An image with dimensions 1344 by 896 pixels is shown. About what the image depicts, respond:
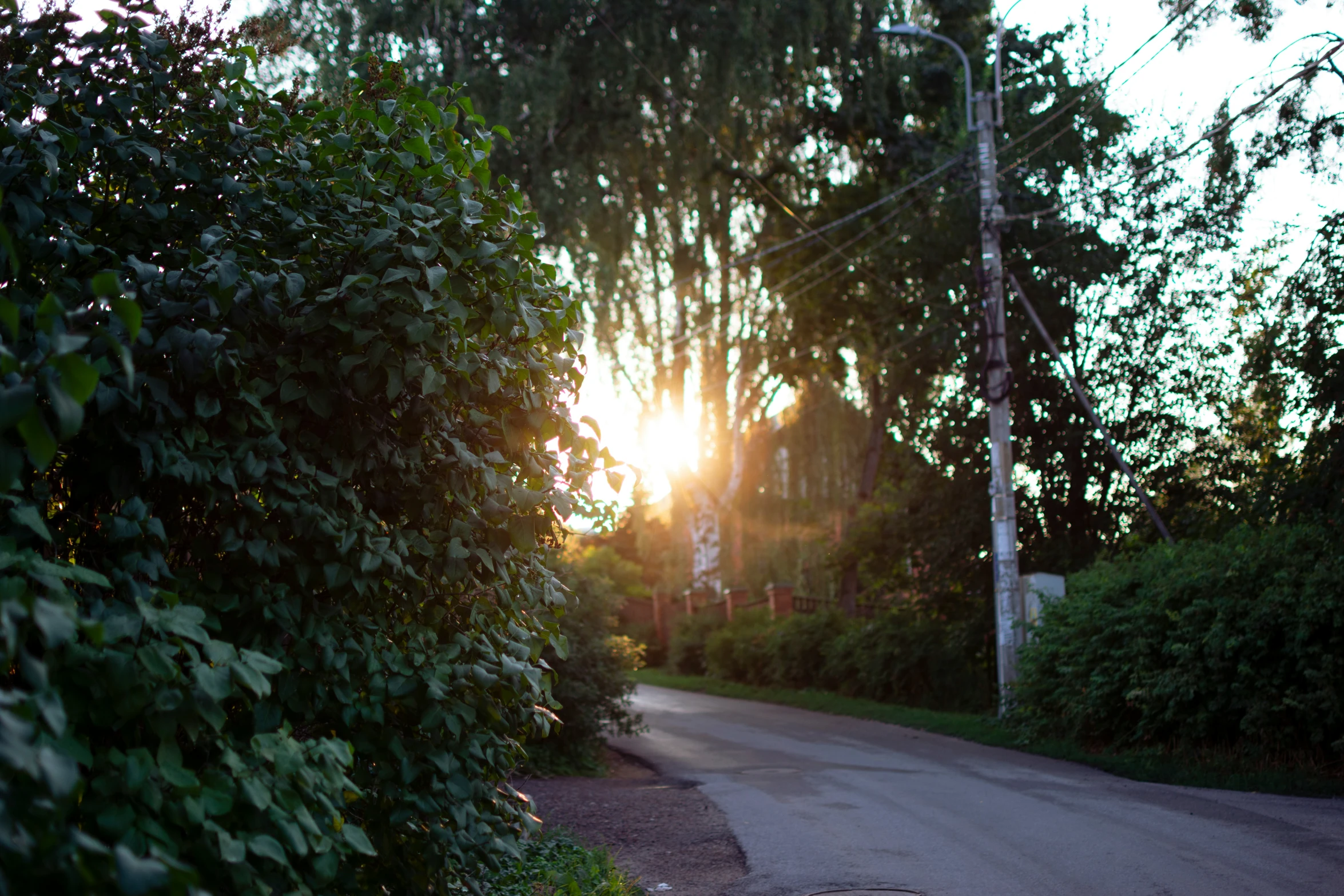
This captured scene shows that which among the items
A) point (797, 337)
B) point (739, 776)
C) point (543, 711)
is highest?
point (797, 337)

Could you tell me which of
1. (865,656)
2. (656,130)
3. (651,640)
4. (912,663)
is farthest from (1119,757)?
(651,640)

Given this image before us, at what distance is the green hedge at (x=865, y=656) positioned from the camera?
Answer: 62.9 ft

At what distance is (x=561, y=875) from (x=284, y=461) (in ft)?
12.3

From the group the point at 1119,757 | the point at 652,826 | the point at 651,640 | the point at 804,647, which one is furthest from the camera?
the point at 651,640

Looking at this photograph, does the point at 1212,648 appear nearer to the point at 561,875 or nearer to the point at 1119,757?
the point at 1119,757

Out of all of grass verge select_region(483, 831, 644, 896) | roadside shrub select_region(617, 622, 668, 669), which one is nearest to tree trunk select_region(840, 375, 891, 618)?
roadside shrub select_region(617, 622, 668, 669)

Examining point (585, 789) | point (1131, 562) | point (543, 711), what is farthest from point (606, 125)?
point (543, 711)

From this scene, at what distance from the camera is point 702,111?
77.7ft

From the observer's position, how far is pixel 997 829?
8.30 m

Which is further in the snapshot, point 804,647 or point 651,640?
point 651,640

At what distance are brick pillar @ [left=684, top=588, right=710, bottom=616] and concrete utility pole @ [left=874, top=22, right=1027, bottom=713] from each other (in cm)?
1713

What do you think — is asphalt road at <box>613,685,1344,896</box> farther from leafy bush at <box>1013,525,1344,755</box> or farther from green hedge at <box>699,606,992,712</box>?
green hedge at <box>699,606,992,712</box>

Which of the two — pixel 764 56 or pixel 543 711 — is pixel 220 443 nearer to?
pixel 543 711

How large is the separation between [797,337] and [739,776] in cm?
1920
